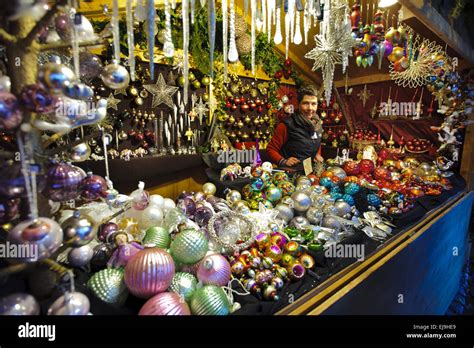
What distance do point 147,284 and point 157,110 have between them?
2.87 metres

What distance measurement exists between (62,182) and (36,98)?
19cm

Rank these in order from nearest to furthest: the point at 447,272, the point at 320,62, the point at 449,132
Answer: the point at 447,272 < the point at 320,62 < the point at 449,132

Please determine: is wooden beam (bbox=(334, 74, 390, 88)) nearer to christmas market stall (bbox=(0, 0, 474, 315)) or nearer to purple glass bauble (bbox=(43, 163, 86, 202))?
christmas market stall (bbox=(0, 0, 474, 315))

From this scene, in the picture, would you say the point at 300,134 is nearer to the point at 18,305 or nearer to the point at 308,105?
the point at 308,105

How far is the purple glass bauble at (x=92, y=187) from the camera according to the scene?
665 mm

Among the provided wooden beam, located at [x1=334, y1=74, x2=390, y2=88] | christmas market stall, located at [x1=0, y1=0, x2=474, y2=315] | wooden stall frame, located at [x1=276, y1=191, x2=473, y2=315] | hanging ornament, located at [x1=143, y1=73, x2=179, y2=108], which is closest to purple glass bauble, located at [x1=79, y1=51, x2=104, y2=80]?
christmas market stall, located at [x1=0, y1=0, x2=474, y2=315]

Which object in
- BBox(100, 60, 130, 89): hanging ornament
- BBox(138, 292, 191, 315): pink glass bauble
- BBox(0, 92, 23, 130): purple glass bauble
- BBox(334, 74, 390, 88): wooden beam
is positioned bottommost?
BBox(138, 292, 191, 315): pink glass bauble

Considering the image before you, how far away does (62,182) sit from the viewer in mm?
608

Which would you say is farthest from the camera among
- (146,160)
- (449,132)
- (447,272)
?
(449,132)

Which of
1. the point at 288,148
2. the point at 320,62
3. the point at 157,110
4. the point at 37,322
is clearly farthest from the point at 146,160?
the point at 37,322

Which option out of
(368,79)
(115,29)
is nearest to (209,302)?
(115,29)

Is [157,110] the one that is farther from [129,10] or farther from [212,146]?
[129,10]

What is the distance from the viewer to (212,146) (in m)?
3.59

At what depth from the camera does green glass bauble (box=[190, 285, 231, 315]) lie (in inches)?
30.7
